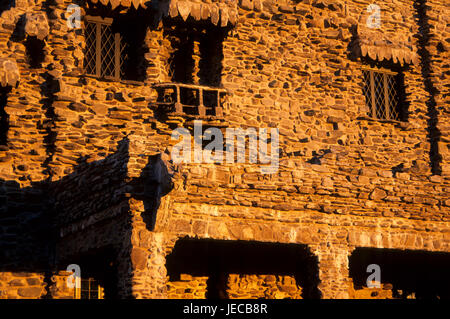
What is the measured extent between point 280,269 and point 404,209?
9.13ft

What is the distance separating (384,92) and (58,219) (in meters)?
8.35

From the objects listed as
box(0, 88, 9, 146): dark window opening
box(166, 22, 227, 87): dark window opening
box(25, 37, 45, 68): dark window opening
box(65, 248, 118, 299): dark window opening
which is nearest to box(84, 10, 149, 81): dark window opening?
box(166, 22, 227, 87): dark window opening

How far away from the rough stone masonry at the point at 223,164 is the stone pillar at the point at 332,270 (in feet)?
0.08

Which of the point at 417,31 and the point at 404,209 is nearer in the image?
the point at 404,209

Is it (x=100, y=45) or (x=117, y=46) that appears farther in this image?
(x=117, y=46)

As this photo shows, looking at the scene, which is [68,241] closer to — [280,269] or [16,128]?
[16,128]

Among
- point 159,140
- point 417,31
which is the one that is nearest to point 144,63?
point 159,140

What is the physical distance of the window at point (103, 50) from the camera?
45.3 ft

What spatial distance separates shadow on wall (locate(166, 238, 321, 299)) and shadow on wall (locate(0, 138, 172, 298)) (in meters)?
1.21

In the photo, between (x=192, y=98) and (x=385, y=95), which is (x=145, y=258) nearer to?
(x=192, y=98)

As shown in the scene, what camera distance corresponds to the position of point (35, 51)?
518 inches

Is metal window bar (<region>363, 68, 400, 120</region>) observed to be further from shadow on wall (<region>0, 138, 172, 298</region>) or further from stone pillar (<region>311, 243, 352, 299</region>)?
shadow on wall (<region>0, 138, 172, 298</region>)

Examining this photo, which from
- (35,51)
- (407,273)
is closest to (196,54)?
(35,51)

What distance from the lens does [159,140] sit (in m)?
13.4
